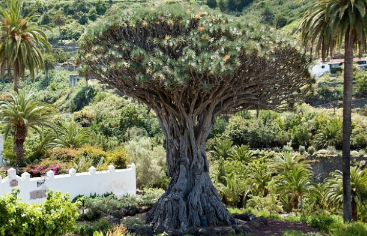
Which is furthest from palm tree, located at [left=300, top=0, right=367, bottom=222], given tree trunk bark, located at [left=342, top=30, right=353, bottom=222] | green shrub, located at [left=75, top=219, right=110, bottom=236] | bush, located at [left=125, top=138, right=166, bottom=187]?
bush, located at [left=125, top=138, right=166, bottom=187]

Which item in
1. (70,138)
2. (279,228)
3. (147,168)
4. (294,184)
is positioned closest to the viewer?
(279,228)

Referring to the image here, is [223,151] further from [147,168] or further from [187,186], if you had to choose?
[187,186]

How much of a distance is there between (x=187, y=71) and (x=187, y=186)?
460 centimetres

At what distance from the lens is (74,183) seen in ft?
67.7

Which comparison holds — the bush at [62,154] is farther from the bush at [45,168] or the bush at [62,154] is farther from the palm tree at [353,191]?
the palm tree at [353,191]

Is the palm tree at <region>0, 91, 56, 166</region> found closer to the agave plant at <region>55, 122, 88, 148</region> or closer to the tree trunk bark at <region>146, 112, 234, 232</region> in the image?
the agave plant at <region>55, 122, 88, 148</region>

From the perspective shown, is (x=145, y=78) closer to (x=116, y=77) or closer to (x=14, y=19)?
(x=116, y=77)

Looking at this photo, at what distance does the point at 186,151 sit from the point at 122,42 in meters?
4.64

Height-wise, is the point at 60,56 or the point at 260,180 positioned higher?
the point at 60,56

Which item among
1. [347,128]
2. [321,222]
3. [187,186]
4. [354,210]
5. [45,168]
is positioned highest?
[347,128]

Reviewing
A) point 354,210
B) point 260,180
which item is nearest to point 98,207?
point 354,210

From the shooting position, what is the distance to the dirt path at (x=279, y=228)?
601 inches

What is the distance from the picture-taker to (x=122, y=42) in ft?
50.5

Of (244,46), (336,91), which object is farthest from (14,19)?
(336,91)
